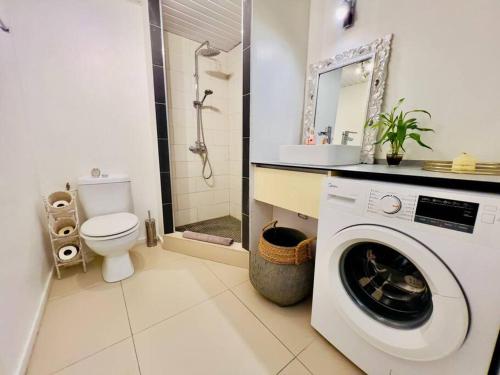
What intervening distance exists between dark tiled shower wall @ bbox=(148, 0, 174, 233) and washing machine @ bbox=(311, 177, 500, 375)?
1409mm

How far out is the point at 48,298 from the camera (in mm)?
1259

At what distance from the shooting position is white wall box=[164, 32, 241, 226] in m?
2.00

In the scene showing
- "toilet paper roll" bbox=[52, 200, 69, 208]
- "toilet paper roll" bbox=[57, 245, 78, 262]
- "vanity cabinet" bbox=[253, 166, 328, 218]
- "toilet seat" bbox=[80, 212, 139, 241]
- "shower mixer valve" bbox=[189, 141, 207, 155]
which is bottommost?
"toilet paper roll" bbox=[57, 245, 78, 262]

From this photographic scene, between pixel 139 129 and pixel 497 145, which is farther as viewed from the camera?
pixel 139 129

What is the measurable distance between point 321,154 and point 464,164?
Result: 57 cm

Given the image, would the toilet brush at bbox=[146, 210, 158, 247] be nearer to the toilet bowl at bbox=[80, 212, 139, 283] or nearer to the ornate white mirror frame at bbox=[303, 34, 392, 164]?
the toilet bowl at bbox=[80, 212, 139, 283]

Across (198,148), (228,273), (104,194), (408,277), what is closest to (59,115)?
(104,194)

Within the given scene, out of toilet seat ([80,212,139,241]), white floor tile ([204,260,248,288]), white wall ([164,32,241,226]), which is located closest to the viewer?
toilet seat ([80,212,139,241])

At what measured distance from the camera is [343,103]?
1.41 metres

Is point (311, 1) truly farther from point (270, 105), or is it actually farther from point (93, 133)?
point (93, 133)

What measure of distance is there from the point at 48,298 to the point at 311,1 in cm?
279

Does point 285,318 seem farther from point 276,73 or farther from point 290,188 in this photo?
point 276,73

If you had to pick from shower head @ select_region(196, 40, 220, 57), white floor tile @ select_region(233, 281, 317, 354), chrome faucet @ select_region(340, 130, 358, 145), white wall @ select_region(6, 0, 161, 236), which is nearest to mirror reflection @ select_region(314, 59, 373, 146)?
chrome faucet @ select_region(340, 130, 358, 145)

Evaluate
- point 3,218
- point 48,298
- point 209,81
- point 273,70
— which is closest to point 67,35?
point 209,81
